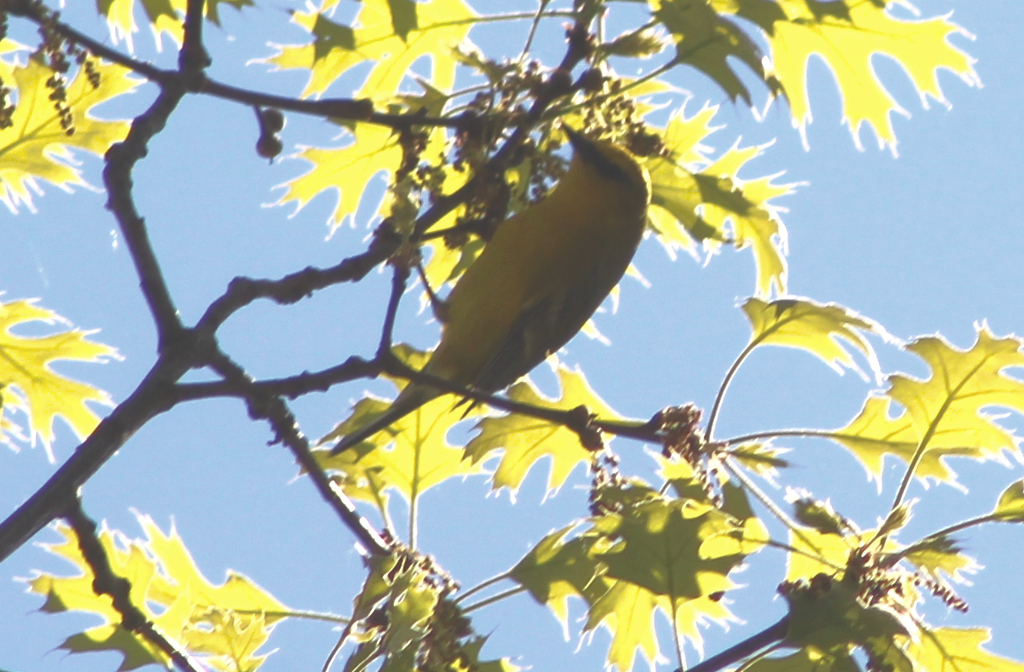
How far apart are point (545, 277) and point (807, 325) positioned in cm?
172

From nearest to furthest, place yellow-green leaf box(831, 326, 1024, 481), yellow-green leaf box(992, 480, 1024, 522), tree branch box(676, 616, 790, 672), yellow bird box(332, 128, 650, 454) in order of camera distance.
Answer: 1. tree branch box(676, 616, 790, 672)
2. yellow-green leaf box(992, 480, 1024, 522)
3. yellow-green leaf box(831, 326, 1024, 481)
4. yellow bird box(332, 128, 650, 454)

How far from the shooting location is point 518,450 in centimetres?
329

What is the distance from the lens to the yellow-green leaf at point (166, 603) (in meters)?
2.39

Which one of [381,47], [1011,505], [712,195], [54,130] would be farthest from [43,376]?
[1011,505]

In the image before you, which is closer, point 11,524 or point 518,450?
point 11,524

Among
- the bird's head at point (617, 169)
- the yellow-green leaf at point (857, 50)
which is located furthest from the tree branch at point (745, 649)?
the bird's head at point (617, 169)

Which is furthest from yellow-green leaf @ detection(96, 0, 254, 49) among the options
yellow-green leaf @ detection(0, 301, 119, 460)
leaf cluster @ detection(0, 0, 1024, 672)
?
yellow-green leaf @ detection(0, 301, 119, 460)

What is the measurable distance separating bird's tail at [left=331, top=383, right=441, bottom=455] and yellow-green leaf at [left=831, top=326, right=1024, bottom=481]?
3.79ft

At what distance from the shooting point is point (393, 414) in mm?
3307

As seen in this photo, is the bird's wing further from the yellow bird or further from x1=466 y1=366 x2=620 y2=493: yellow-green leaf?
x1=466 y1=366 x2=620 y2=493: yellow-green leaf

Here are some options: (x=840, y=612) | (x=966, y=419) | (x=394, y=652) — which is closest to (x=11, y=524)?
(x=394, y=652)

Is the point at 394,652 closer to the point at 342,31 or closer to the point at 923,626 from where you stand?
the point at 923,626

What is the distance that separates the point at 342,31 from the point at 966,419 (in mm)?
1800

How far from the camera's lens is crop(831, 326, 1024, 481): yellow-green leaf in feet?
9.41
